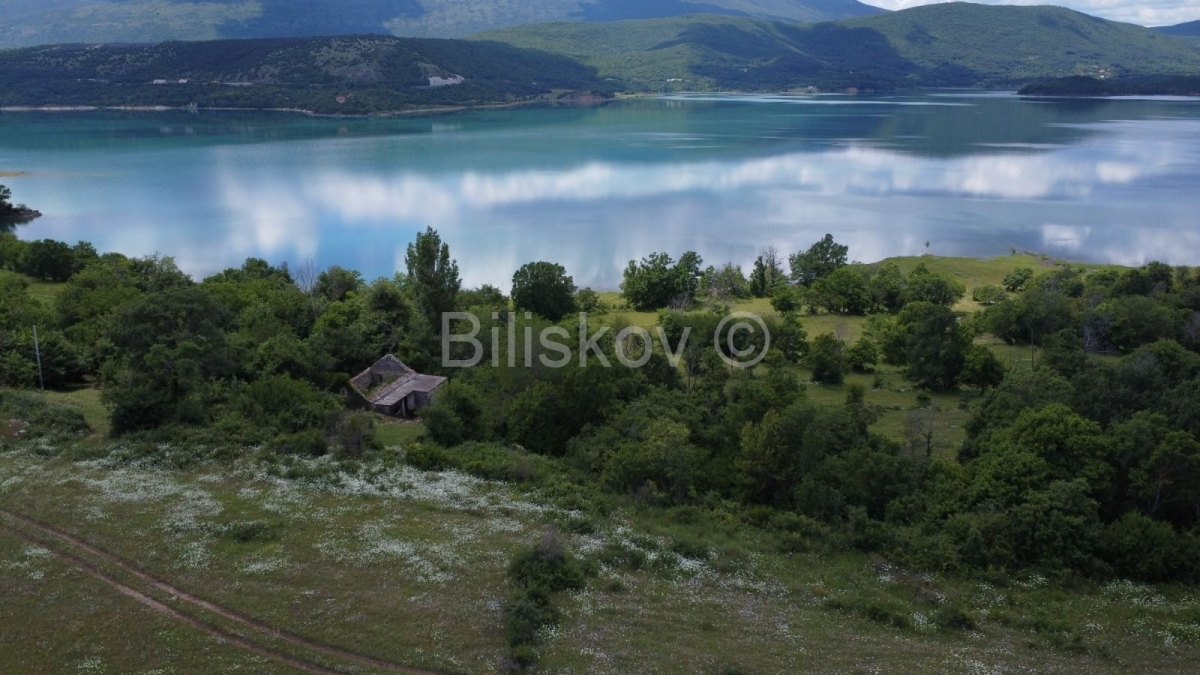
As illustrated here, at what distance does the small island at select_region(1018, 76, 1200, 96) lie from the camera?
166 metres

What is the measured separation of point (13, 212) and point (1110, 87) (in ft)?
623

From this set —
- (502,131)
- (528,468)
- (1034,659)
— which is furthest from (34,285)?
(502,131)

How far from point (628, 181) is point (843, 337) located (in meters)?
42.1

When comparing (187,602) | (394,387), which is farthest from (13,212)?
(187,602)

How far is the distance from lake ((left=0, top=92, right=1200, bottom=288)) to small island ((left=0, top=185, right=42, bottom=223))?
5.34 ft

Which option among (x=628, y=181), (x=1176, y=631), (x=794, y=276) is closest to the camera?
(x=1176, y=631)

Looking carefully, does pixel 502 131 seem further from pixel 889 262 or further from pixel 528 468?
Answer: pixel 528 468

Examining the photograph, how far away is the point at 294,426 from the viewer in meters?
21.1

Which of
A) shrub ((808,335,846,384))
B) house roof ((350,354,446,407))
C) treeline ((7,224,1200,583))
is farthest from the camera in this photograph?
shrub ((808,335,846,384))

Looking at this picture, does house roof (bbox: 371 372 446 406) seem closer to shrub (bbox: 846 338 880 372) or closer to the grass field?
the grass field

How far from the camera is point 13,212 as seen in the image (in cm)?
5909

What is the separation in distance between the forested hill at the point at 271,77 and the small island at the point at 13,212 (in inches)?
2870

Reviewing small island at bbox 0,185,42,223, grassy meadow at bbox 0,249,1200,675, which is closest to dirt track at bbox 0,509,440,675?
grassy meadow at bbox 0,249,1200,675

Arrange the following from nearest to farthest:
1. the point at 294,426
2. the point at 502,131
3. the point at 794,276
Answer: the point at 294,426, the point at 794,276, the point at 502,131
